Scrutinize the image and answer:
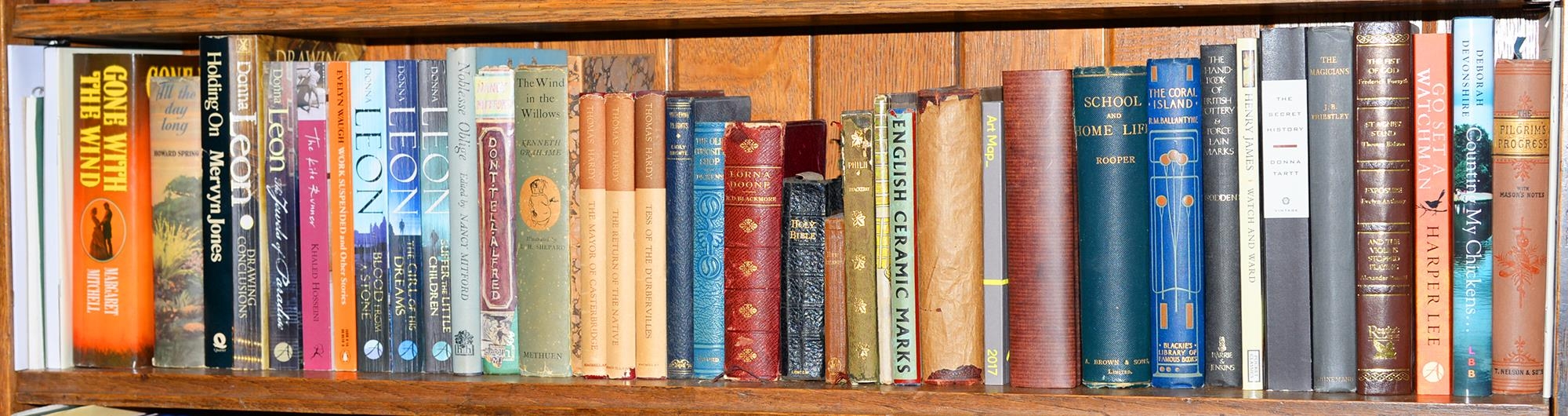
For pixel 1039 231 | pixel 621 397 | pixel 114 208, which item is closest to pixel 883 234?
pixel 1039 231

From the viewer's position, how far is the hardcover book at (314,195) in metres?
0.92

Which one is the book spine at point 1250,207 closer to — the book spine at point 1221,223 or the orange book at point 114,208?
the book spine at point 1221,223

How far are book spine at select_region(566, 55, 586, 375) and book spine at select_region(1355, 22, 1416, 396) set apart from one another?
0.52 meters

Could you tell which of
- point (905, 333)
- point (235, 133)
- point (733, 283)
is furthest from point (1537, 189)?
point (235, 133)

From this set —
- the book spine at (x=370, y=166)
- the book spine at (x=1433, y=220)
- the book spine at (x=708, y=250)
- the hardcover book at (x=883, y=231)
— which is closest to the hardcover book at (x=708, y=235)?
the book spine at (x=708, y=250)

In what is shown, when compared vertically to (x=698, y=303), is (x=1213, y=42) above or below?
above

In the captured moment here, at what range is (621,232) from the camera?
89 cm

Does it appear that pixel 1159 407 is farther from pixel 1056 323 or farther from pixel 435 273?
pixel 435 273

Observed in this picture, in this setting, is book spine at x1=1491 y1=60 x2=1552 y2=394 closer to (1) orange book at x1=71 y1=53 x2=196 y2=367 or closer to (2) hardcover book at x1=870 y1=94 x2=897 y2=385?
(2) hardcover book at x1=870 y1=94 x2=897 y2=385

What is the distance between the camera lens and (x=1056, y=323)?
2.82ft

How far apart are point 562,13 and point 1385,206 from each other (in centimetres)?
56

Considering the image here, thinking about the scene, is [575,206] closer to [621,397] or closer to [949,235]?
[621,397]

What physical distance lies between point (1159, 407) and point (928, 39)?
1.19 feet

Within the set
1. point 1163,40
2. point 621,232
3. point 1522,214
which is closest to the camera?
point 1522,214
